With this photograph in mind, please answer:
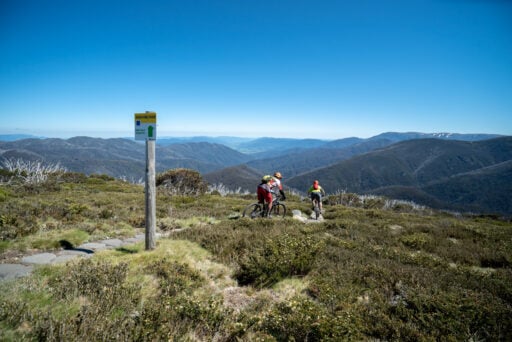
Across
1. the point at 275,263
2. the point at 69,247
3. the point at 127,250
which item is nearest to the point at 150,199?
the point at 127,250

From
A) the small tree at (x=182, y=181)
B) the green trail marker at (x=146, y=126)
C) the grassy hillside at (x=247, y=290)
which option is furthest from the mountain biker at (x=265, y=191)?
the small tree at (x=182, y=181)

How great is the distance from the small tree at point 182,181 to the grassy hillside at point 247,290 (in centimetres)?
1945

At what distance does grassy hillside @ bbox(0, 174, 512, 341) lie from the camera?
3.39 meters

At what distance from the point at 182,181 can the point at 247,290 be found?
85.2ft

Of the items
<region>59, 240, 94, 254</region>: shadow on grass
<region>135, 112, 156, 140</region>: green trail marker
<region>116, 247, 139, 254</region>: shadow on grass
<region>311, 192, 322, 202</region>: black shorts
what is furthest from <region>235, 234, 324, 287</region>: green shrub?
<region>311, 192, 322, 202</region>: black shorts

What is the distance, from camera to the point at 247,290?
521cm

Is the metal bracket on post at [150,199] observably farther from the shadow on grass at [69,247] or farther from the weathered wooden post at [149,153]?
the shadow on grass at [69,247]

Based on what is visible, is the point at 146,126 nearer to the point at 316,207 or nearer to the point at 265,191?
the point at 265,191

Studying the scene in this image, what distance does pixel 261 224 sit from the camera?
1034 cm

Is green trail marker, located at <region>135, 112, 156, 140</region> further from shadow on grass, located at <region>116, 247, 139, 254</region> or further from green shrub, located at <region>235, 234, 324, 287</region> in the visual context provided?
green shrub, located at <region>235, 234, 324, 287</region>

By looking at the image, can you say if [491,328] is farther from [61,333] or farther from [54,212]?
[54,212]

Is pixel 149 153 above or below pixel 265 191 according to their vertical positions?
above

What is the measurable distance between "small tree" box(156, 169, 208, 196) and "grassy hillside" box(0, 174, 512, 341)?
63.8ft

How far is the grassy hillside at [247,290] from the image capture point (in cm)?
339
